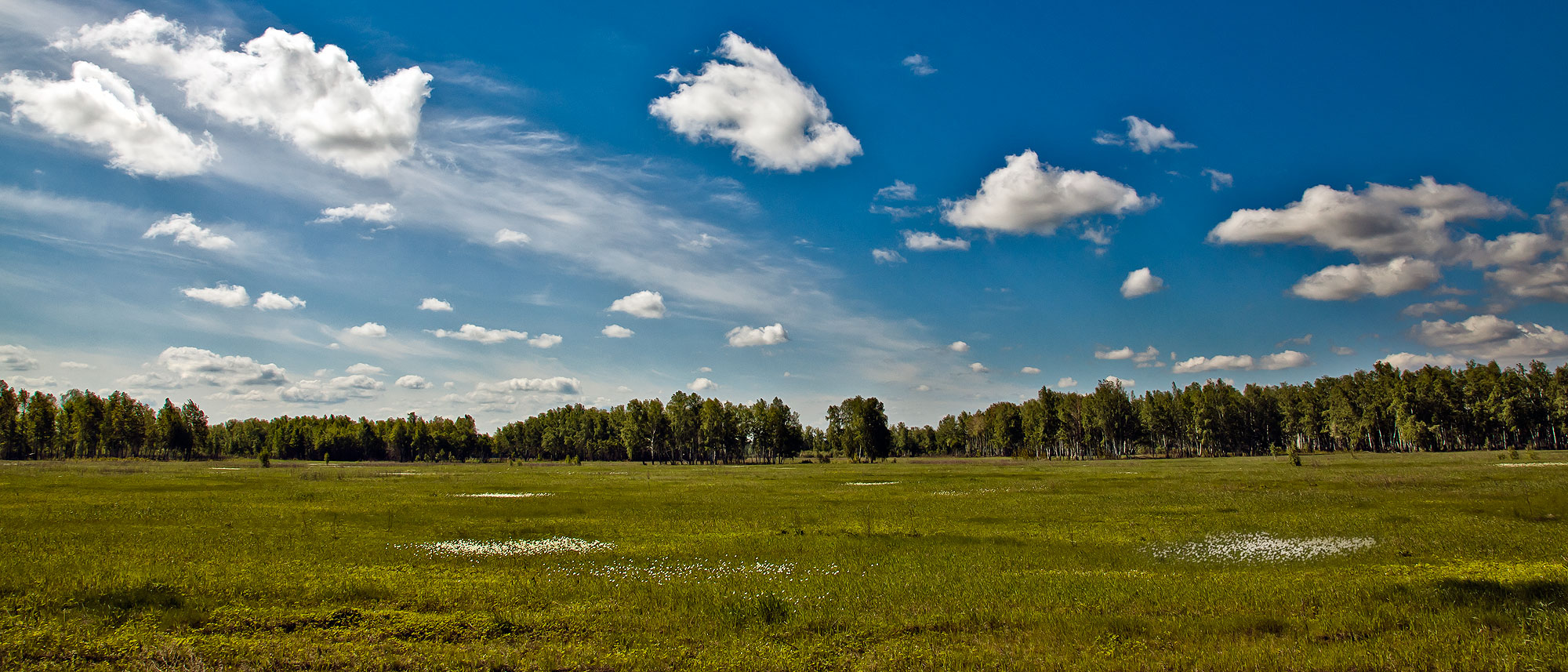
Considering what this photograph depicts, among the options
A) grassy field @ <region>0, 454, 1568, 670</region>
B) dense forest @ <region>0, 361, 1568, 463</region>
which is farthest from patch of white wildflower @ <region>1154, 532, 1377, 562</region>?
dense forest @ <region>0, 361, 1568, 463</region>

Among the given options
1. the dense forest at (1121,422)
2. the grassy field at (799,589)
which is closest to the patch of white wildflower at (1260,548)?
the grassy field at (799,589)

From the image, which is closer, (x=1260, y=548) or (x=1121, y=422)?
(x=1260, y=548)

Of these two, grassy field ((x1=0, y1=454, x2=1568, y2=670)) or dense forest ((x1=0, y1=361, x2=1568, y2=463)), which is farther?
dense forest ((x1=0, y1=361, x2=1568, y2=463))

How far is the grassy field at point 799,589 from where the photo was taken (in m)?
11.7

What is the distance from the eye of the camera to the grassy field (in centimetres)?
1170

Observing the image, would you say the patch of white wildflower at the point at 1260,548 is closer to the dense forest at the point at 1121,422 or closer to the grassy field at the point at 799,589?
the grassy field at the point at 799,589

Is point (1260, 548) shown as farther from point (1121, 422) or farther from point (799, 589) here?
point (1121, 422)

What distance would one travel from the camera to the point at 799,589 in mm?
16500

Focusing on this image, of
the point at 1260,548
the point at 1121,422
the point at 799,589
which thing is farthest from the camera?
the point at 1121,422

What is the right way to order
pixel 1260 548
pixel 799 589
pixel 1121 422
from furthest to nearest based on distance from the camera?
pixel 1121 422 < pixel 1260 548 < pixel 799 589

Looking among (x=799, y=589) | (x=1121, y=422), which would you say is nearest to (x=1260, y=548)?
(x=799, y=589)

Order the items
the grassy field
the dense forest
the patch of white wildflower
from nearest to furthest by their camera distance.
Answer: the grassy field
the patch of white wildflower
the dense forest

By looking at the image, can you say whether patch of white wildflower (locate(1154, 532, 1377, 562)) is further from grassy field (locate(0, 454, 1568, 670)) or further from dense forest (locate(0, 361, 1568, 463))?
dense forest (locate(0, 361, 1568, 463))

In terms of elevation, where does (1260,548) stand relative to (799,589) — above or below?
below
